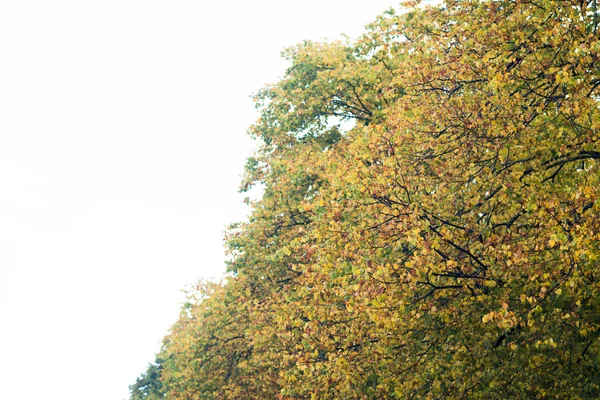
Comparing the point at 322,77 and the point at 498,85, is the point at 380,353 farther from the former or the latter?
the point at 322,77

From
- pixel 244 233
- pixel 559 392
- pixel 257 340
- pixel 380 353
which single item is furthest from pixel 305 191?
pixel 559 392

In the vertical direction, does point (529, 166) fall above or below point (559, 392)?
above

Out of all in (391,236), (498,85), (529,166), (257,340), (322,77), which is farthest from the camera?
(322,77)

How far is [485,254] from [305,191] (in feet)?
51.0

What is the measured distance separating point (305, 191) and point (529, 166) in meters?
15.7

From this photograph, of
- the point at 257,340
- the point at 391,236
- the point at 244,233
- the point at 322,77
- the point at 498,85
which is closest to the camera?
the point at 498,85

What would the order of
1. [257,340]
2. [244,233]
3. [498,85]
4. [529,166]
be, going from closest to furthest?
[498,85]
[529,166]
[257,340]
[244,233]

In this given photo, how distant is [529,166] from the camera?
1370cm

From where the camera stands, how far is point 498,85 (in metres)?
12.7

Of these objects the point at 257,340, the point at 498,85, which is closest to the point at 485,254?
the point at 498,85

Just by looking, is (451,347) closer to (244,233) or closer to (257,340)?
(257,340)

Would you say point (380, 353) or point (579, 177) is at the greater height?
point (579, 177)

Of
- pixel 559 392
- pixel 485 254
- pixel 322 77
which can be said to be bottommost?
pixel 559 392

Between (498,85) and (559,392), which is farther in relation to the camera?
(559,392)
